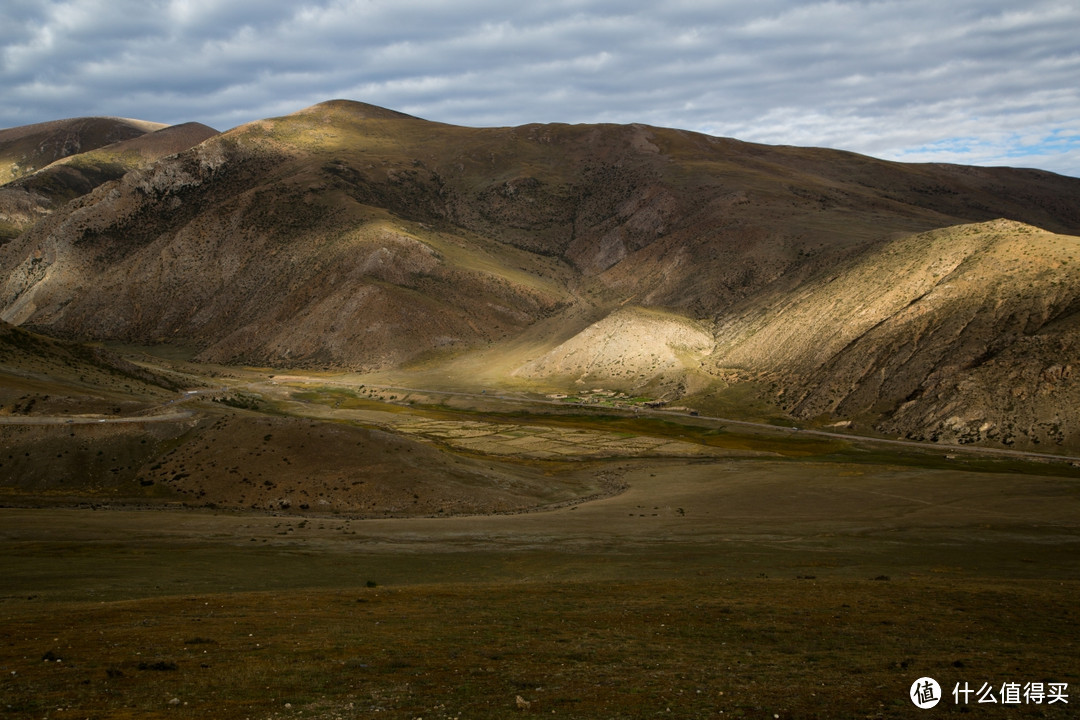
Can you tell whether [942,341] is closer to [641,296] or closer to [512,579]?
[512,579]

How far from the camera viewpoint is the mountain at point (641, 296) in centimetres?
8531

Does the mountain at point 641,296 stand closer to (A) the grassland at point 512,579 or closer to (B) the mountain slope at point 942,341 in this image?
(B) the mountain slope at point 942,341

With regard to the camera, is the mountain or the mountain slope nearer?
the mountain slope

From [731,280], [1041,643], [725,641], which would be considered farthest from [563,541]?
[731,280]

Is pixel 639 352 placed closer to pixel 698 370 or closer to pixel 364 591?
pixel 698 370

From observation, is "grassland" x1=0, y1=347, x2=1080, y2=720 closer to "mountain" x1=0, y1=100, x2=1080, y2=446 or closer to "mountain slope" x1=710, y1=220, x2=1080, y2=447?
"mountain slope" x1=710, y1=220, x2=1080, y2=447

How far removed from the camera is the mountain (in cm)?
8531

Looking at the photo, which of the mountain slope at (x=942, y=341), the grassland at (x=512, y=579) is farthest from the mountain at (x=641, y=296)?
the grassland at (x=512, y=579)

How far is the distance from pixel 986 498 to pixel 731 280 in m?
101

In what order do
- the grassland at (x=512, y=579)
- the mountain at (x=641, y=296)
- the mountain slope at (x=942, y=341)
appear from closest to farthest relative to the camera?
1. the grassland at (x=512, y=579)
2. the mountain slope at (x=942, y=341)
3. the mountain at (x=641, y=296)

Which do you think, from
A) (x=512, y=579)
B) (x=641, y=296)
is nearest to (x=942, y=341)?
(x=512, y=579)

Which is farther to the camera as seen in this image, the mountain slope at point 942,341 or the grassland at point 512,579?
the mountain slope at point 942,341

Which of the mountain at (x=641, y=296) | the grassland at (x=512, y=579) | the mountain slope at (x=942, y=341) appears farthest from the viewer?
the mountain at (x=641, y=296)

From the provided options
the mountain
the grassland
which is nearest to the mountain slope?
the mountain
